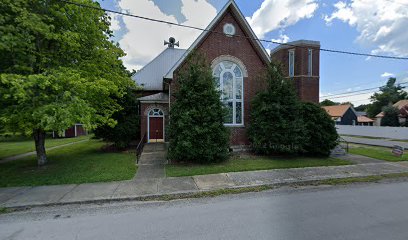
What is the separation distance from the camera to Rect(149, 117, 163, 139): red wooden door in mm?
16041

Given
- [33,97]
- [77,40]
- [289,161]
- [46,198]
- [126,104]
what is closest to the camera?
[46,198]

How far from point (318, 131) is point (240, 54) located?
21.1 feet

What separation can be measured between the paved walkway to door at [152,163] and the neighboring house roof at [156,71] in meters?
7.35

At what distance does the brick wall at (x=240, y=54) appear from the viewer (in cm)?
1211

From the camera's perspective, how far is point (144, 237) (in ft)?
12.0

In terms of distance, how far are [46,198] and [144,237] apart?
3935mm

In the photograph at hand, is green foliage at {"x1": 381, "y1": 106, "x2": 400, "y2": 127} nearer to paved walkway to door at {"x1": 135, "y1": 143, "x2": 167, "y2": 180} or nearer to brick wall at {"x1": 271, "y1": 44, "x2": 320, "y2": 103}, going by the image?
brick wall at {"x1": 271, "y1": 44, "x2": 320, "y2": 103}

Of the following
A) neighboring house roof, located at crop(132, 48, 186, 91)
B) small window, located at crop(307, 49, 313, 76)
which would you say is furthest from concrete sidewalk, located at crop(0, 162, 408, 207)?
neighboring house roof, located at crop(132, 48, 186, 91)

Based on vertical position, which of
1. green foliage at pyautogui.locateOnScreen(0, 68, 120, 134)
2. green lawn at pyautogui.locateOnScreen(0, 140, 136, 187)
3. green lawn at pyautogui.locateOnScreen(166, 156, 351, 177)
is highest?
green foliage at pyautogui.locateOnScreen(0, 68, 120, 134)

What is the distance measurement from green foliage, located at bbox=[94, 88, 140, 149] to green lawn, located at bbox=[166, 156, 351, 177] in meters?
6.71

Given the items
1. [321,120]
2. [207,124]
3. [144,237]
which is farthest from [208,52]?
[144,237]

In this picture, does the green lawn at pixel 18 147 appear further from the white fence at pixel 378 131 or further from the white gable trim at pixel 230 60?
the white fence at pixel 378 131

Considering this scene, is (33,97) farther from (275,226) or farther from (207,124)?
(275,226)

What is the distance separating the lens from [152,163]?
9891 millimetres
